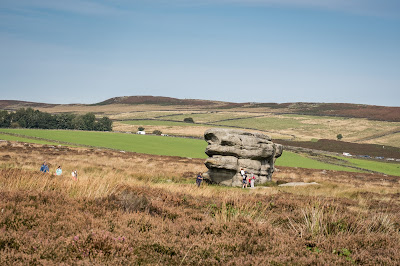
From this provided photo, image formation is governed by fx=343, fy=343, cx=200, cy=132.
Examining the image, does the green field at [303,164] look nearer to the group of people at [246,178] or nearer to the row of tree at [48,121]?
the group of people at [246,178]

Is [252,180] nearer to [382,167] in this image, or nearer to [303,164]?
[303,164]

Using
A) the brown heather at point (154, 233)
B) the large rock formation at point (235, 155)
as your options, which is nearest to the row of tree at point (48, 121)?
the large rock formation at point (235, 155)

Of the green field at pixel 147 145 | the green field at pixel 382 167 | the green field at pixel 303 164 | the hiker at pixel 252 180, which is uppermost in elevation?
the hiker at pixel 252 180

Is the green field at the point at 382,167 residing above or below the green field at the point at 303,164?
below

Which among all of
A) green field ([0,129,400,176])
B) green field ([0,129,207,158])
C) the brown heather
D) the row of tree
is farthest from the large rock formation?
the row of tree

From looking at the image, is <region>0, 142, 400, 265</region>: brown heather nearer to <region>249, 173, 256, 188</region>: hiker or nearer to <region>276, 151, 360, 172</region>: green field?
<region>249, 173, 256, 188</region>: hiker

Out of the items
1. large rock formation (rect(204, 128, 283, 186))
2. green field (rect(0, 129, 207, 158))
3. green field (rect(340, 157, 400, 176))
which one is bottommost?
green field (rect(340, 157, 400, 176))

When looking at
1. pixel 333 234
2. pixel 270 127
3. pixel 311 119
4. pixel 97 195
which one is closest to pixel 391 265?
pixel 333 234

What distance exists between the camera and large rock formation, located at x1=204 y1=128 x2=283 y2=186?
3244 cm

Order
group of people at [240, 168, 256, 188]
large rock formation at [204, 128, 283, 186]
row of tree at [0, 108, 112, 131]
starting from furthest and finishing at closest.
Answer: row of tree at [0, 108, 112, 131]
large rock formation at [204, 128, 283, 186]
group of people at [240, 168, 256, 188]

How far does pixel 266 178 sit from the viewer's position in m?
35.7

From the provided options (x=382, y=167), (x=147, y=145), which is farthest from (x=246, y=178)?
(x=382, y=167)

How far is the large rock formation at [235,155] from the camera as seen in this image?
1277 inches

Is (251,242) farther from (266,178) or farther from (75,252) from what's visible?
(266,178)
